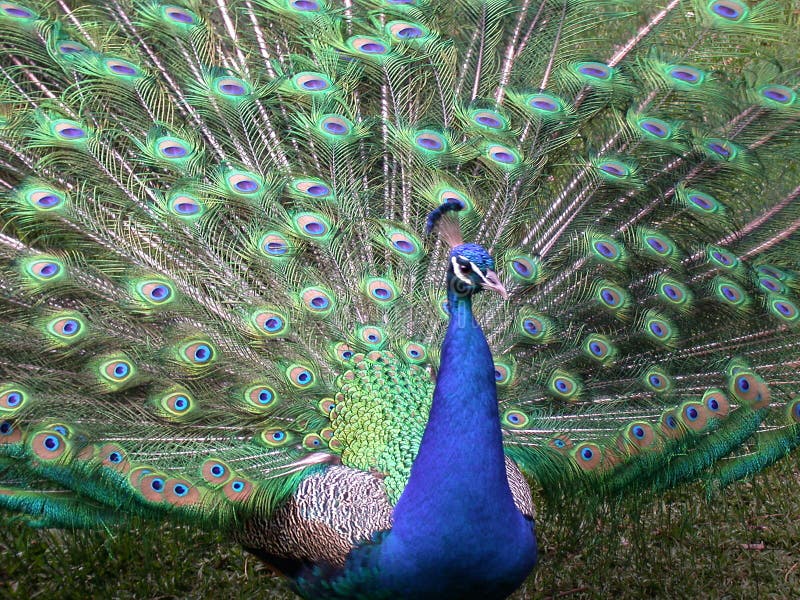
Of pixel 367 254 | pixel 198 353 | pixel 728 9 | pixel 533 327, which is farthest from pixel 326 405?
pixel 728 9

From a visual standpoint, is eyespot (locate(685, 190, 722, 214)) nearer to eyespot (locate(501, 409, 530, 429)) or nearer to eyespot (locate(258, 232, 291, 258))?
eyespot (locate(501, 409, 530, 429))

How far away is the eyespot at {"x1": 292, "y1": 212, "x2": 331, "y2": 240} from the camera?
2574 mm

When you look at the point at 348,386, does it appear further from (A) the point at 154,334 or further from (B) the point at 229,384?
(A) the point at 154,334

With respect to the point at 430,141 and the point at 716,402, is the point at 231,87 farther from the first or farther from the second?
the point at 716,402

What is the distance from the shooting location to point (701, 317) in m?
2.67

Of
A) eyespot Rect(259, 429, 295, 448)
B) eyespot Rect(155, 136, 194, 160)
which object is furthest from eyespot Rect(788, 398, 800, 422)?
eyespot Rect(155, 136, 194, 160)

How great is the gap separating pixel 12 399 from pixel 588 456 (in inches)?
53.2

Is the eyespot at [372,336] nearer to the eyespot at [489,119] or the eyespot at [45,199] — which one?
the eyespot at [489,119]

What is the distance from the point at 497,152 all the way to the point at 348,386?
75 centimetres

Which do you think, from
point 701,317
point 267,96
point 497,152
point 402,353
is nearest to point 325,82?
point 267,96

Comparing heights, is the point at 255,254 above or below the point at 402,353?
above

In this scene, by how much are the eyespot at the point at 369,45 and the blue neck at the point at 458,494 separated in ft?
3.39

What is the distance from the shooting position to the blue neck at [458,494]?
202cm

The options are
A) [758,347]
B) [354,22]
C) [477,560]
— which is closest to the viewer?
[477,560]
